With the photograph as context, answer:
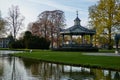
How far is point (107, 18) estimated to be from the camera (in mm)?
67875

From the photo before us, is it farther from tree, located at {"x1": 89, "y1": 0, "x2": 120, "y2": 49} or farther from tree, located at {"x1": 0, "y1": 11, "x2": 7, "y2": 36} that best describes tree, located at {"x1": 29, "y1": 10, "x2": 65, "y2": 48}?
tree, located at {"x1": 89, "y1": 0, "x2": 120, "y2": 49}

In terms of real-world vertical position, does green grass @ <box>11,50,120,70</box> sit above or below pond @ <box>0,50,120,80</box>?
above

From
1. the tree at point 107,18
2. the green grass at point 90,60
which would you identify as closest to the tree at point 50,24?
the tree at point 107,18

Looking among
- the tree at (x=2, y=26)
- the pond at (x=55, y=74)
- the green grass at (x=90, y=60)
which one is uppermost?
the tree at (x=2, y=26)

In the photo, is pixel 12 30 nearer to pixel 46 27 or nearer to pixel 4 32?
pixel 4 32

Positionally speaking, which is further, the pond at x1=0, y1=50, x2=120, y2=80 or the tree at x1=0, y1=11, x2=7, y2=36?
the tree at x1=0, y1=11, x2=7, y2=36

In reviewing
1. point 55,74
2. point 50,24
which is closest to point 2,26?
point 50,24

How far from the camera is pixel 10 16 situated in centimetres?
9862

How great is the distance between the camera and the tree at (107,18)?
66500 millimetres

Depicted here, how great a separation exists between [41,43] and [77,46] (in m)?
20.6

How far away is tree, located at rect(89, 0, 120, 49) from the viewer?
66.5 meters

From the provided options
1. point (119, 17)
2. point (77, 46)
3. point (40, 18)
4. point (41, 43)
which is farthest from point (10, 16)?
point (119, 17)

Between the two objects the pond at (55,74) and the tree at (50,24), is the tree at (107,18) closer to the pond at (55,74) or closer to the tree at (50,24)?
the tree at (50,24)

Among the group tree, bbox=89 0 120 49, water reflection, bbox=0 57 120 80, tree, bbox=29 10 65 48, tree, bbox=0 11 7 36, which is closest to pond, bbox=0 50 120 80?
water reflection, bbox=0 57 120 80
